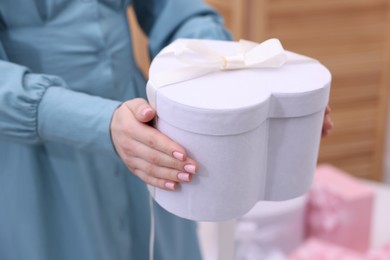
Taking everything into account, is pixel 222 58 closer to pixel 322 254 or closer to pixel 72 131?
pixel 72 131

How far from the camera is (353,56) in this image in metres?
1.99

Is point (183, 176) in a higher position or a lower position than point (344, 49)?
higher

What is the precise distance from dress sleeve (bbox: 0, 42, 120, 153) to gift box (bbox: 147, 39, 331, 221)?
8 centimetres

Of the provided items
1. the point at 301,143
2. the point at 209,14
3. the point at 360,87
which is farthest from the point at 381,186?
the point at 301,143

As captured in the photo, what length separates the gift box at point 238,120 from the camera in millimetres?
547

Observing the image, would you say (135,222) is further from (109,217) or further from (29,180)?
(29,180)

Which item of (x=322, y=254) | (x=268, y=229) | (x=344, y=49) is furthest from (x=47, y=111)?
(x=344, y=49)

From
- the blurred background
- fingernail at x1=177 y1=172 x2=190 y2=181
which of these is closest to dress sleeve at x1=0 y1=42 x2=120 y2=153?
fingernail at x1=177 y1=172 x2=190 y2=181

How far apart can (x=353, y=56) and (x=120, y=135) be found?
157cm

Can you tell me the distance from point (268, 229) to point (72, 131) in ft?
3.30

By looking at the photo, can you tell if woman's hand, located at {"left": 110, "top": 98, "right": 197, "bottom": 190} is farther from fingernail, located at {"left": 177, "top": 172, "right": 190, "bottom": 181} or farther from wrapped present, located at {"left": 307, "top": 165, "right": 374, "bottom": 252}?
wrapped present, located at {"left": 307, "top": 165, "right": 374, "bottom": 252}

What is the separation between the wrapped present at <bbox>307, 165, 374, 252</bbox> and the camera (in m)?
1.60

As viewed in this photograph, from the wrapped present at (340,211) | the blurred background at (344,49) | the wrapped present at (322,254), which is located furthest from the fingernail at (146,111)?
the blurred background at (344,49)

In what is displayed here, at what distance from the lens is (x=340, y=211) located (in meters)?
1.60
